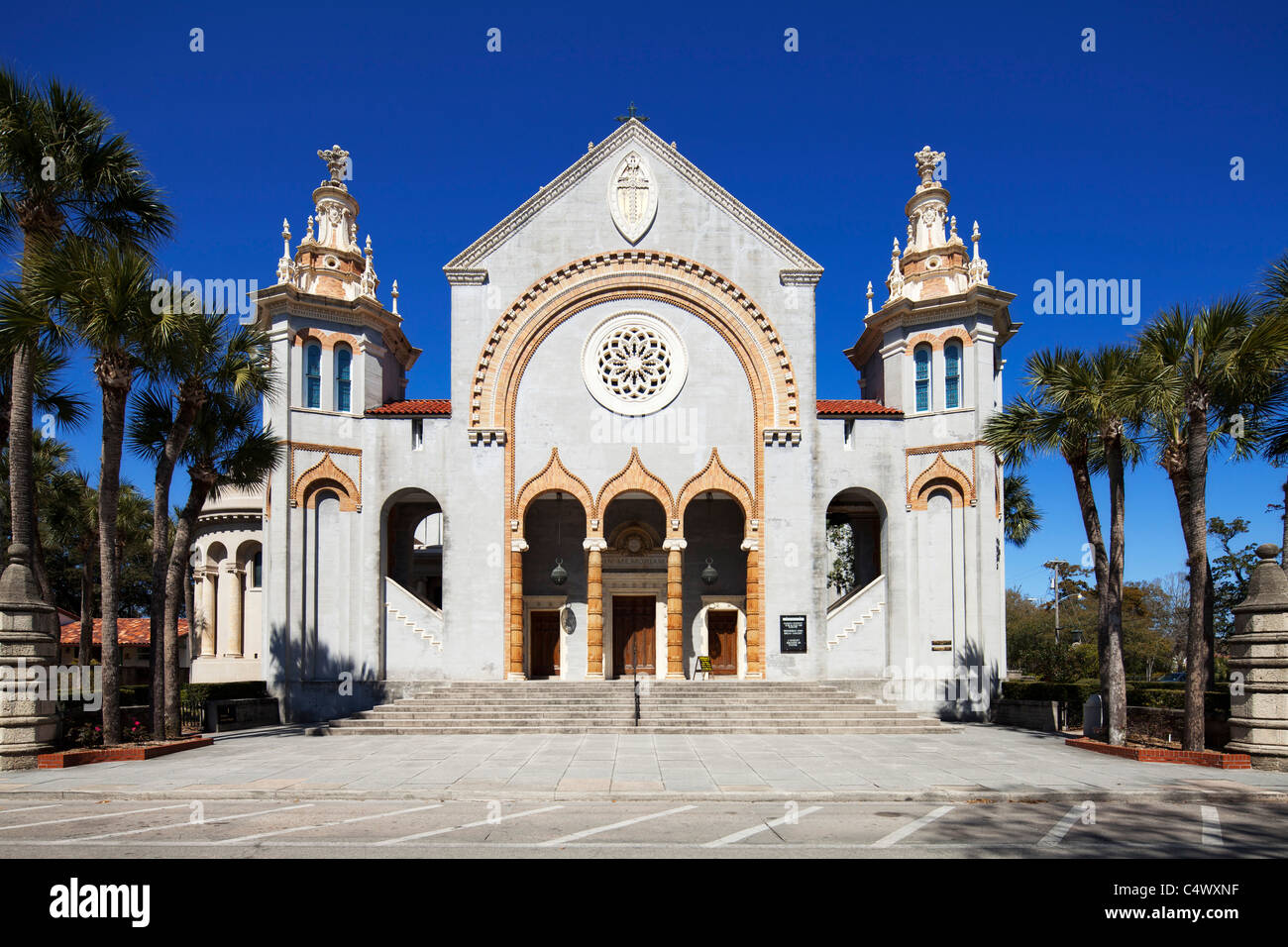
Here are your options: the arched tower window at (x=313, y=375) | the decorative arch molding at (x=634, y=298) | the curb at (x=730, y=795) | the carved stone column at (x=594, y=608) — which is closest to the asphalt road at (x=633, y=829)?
the curb at (x=730, y=795)

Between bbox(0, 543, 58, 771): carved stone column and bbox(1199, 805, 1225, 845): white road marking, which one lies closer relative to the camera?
bbox(1199, 805, 1225, 845): white road marking

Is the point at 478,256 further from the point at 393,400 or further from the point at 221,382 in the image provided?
the point at 221,382

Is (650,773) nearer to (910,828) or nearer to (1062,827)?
(910,828)

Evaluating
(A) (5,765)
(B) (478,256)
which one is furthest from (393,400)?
(A) (5,765)

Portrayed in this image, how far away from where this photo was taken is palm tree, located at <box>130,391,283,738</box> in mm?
20016

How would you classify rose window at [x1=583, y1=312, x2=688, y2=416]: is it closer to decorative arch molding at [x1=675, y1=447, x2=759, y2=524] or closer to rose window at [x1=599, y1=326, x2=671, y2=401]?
rose window at [x1=599, y1=326, x2=671, y2=401]

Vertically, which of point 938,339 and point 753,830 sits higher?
point 938,339

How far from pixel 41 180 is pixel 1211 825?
74.6 ft

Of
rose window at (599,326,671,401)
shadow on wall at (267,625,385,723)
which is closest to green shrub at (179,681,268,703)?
shadow on wall at (267,625,385,723)

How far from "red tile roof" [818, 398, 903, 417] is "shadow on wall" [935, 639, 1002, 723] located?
7.19 m

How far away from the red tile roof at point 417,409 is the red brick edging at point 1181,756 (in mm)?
19543

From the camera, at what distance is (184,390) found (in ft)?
63.8

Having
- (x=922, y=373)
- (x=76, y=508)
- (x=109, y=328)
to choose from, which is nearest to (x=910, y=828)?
(x=109, y=328)
